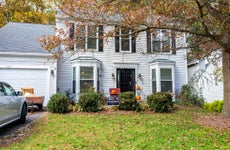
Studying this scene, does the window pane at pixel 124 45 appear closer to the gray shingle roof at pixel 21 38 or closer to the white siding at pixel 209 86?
the gray shingle roof at pixel 21 38

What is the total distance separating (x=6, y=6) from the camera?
20031 mm

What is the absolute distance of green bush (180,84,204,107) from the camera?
1213 centimetres

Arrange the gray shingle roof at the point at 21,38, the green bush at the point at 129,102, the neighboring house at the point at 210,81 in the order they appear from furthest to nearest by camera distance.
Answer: the gray shingle roof at the point at 21,38, the neighboring house at the point at 210,81, the green bush at the point at 129,102

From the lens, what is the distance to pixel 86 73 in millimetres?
11852

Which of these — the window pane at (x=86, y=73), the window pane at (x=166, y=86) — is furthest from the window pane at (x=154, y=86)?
the window pane at (x=86, y=73)

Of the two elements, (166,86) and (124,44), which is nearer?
(166,86)

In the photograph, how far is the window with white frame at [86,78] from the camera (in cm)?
1169

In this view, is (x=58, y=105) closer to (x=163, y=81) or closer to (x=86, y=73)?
(x=86, y=73)

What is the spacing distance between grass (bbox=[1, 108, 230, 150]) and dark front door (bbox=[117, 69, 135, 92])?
6.46 meters

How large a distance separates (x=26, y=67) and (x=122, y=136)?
8152 millimetres

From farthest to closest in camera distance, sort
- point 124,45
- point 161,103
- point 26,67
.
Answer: point 124,45 → point 26,67 → point 161,103

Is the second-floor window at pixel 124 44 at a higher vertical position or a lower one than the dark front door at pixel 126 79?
higher

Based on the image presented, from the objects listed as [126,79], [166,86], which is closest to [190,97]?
[166,86]

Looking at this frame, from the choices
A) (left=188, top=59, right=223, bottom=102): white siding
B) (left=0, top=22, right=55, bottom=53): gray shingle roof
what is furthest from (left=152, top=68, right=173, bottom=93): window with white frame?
(left=0, top=22, right=55, bottom=53): gray shingle roof
